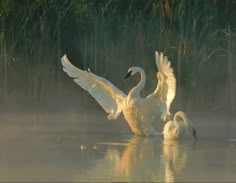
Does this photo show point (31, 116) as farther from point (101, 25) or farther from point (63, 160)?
point (63, 160)

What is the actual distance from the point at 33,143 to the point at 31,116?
4.11 m

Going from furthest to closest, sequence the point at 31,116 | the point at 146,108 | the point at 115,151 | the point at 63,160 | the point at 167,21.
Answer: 1. the point at 167,21
2. the point at 31,116
3. the point at 146,108
4. the point at 115,151
5. the point at 63,160

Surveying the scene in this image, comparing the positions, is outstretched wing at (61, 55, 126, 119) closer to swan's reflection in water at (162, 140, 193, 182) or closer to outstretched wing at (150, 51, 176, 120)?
outstretched wing at (150, 51, 176, 120)

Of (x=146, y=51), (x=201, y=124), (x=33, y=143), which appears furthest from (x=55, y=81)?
(x=33, y=143)

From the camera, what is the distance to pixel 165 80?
11.8 meters

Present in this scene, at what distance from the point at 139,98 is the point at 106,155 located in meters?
2.86

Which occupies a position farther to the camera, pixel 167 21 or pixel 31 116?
pixel 167 21

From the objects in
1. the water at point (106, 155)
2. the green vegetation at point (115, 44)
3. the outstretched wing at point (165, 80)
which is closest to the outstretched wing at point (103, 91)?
the water at point (106, 155)

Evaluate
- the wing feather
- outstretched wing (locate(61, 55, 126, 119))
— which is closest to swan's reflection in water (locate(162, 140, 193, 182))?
the wing feather

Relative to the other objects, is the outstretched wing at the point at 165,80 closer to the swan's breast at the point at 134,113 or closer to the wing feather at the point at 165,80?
the wing feather at the point at 165,80

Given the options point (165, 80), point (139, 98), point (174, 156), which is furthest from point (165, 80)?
point (174, 156)

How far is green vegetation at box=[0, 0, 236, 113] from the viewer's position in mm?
15539

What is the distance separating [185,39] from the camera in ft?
50.7

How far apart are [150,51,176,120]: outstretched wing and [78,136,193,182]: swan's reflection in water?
622mm
